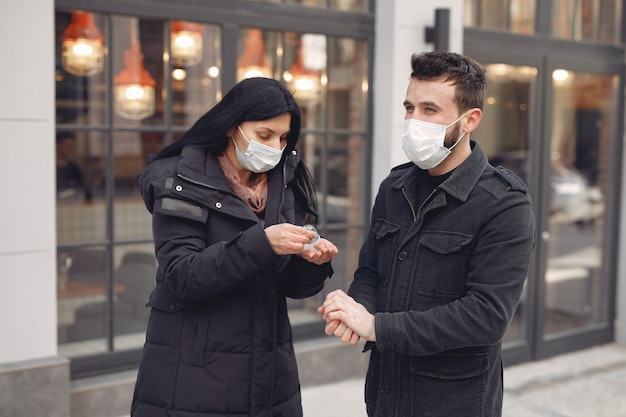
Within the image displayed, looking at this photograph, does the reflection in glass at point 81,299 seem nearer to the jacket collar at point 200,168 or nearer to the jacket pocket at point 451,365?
the jacket collar at point 200,168

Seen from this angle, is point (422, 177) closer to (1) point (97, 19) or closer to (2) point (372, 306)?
(2) point (372, 306)

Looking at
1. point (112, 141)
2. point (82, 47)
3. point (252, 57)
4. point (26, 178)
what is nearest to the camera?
point (26, 178)

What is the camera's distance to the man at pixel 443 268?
7.14ft

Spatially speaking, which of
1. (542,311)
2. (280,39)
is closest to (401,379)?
(280,39)

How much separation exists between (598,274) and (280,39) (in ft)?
12.4

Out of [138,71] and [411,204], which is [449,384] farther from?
[138,71]

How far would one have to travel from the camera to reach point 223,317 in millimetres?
2355

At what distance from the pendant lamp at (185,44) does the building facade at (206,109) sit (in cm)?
1

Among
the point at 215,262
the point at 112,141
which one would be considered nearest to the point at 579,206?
the point at 112,141

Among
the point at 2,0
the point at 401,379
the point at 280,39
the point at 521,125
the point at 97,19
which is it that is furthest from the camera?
the point at 521,125

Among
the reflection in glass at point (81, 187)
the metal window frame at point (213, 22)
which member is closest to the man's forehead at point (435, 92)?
the metal window frame at point (213, 22)

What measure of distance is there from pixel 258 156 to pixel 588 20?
488cm

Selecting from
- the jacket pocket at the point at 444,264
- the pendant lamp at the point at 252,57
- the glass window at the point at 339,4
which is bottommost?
the jacket pocket at the point at 444,264

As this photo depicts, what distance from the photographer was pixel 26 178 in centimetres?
388
